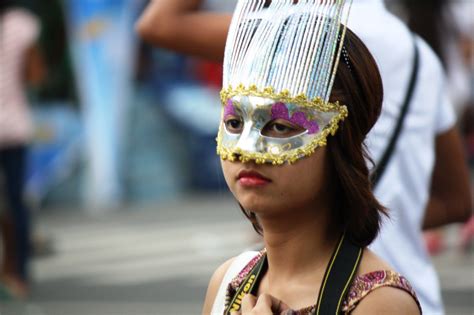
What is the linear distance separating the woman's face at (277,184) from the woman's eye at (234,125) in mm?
84

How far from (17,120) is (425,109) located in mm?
5321

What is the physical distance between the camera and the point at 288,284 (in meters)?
2.48

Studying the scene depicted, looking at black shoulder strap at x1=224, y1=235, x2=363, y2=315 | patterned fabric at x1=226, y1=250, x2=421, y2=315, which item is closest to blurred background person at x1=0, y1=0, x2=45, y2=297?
black shoulder strap at x1=224, y1=235, x2=363, y2=315

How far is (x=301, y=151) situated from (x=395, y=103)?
1.10m

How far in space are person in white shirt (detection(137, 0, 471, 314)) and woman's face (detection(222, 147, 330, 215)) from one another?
949 mm

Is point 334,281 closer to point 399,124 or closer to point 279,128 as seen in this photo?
point 279,128

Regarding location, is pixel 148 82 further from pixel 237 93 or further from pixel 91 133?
pixel 237 93

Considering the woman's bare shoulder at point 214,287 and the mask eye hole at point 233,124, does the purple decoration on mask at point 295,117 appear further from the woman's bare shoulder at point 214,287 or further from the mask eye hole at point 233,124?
the woman's bare shoulder at point 214,287

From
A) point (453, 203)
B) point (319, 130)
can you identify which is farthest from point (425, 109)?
point (319, 130)

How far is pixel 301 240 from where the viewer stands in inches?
98.0

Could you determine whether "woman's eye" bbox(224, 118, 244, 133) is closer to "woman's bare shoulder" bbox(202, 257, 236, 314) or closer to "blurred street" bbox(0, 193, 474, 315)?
"woman's bare shoulder" bbox(202, 257, 236, 314)

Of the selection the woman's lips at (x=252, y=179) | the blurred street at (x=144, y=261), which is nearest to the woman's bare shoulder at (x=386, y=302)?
the woman's lips at (x=252, y=179)

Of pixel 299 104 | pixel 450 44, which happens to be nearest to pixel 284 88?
pixel 299 104

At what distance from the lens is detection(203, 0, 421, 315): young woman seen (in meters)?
2.41
